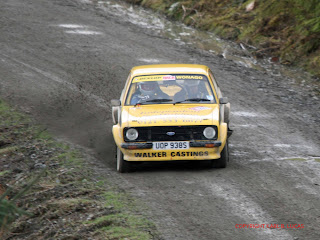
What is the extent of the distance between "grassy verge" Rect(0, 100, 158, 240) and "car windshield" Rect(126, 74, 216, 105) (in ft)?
4.85

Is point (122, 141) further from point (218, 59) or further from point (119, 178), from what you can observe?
point (218, 59)

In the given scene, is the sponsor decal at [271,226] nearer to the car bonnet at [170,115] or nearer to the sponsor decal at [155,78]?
the car bonnet at [170,115]

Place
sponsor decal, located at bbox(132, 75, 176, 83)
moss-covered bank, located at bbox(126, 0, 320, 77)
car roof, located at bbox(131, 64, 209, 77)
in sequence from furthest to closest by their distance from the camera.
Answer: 1. moss-covered bank, located at bbox(126, 0, 320, 77)
2. car roof, located at bbox(131, 64, 209, 77)
3. sponsor decal, located at bbox(132, 75, 176, 83)

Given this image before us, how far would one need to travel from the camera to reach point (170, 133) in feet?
29.5

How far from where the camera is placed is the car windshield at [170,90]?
9.89 metres

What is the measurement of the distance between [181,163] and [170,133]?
40.3 inches

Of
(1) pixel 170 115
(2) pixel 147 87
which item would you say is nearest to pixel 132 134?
(1) pixel 170 115

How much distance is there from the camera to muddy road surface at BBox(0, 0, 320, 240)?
734 centimetres

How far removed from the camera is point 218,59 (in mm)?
18641

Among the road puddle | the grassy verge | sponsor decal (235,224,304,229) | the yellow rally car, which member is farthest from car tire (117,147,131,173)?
the road puddle

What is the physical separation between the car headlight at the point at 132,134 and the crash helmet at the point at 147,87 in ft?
3.79

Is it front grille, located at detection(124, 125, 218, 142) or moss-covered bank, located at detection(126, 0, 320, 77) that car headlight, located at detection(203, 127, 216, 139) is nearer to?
front grille, located at detection(124, 125, 218, 142)

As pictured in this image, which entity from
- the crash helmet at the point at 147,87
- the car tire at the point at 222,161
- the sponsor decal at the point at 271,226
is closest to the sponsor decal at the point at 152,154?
the car tire at the point at 222,161

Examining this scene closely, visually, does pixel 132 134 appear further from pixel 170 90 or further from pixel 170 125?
pixel 170 90
